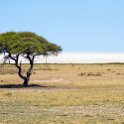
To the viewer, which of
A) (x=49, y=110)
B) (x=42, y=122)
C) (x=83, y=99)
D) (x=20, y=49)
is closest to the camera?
(x=42, y=122)

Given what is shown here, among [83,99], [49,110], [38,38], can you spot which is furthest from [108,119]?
[38,38]

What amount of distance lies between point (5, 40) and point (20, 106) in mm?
19793

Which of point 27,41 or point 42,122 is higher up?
point 27,41

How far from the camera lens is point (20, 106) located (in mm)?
28469

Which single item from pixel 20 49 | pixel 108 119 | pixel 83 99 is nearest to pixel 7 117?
pixel 108 119

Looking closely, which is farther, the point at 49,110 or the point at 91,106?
the point at 91,106

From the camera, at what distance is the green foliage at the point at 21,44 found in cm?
4678

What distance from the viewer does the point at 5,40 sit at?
156ft

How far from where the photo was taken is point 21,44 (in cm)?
4688

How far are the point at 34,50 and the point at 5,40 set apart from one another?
3.11m

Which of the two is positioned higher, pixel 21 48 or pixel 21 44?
pixel 21 44

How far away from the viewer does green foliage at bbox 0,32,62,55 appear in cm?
4678

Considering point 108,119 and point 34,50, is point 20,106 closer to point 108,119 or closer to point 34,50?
point 108,119

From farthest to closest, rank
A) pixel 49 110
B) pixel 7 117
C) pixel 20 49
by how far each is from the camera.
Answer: pixel 20 49 → pixel 49 110 → pixel 7 117
